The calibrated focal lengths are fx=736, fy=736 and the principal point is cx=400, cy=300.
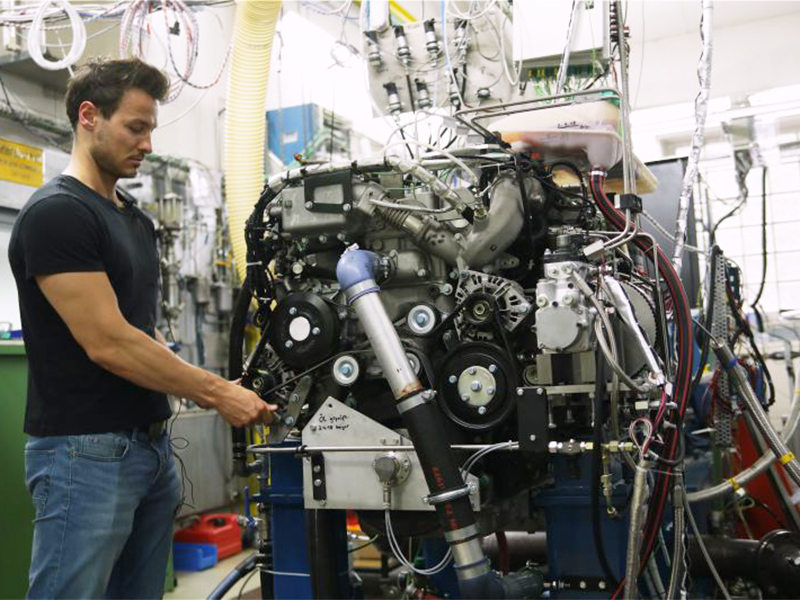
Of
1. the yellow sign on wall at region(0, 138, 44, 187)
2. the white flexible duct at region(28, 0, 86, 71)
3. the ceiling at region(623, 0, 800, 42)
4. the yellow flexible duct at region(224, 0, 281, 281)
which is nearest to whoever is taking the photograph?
the white flexible duct at region(28, 0, 86, 71)

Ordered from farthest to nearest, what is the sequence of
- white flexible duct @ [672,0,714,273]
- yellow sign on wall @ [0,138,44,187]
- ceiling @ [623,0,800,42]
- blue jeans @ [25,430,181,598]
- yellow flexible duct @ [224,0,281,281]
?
ceiling @ [623,0,800,42]
yellow flexible duct @ [224,0,281,281]
yellow sign on wall @ [0,138,44,187]
white flexible duct @ [672,0,714,273]
blue jeans @ [25,430,181,598]

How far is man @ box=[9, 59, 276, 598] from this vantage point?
1.48m

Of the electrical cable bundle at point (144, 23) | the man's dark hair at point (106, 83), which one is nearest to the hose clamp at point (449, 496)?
the man's dark hair at point (106, 83)

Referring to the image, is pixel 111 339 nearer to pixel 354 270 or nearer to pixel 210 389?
pixel 210 389

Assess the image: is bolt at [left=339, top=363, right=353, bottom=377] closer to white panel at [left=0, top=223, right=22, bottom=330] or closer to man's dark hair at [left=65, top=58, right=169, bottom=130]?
man's dark hair at [left=65, top=58, right=169, bottom=130]

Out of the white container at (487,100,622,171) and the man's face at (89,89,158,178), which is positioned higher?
the white container at (487,100,622,171)

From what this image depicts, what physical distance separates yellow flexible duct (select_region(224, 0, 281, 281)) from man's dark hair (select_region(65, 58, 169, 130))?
1.98 metres

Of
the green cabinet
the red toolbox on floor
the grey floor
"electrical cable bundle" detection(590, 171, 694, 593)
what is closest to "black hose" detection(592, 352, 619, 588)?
"electrical cable bundle" detection(590, 171, 694, 593)

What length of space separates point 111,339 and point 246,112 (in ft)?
7.90

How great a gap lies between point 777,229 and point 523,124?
149 inches

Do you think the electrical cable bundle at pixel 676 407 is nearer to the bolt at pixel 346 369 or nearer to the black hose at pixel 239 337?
the bolt at pixel 346 369

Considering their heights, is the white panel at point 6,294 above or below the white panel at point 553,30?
below

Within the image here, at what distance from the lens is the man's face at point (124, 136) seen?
1.67 metres

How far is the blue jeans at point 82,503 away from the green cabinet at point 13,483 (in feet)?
5.35
